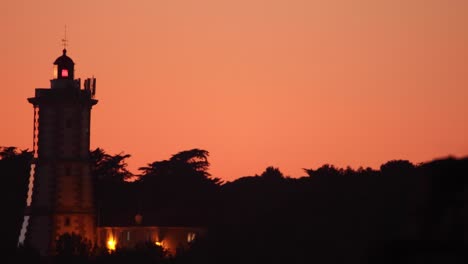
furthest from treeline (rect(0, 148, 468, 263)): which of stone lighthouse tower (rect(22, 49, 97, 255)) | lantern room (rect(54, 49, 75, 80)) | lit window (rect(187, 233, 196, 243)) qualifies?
lantern room (rect(54, 49, 75, 80))

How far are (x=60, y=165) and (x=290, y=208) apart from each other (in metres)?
16.6

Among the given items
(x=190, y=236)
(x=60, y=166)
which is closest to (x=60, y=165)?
(x=60, y=166)

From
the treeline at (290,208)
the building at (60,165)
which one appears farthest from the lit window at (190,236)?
the building at (60,165)

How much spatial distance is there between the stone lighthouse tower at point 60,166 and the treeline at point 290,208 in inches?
221

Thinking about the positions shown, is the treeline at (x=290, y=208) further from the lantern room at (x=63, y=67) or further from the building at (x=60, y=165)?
the lantern room at (x=63, y=67)

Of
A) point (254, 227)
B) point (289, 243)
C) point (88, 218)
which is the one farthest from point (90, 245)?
point (289, 243)

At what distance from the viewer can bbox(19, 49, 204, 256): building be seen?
107000 mm

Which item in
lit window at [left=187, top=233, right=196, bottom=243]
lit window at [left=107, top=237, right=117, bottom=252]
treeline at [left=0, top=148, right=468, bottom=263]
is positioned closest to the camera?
treeline at [left=0, top=148, right=468, bottom=263]

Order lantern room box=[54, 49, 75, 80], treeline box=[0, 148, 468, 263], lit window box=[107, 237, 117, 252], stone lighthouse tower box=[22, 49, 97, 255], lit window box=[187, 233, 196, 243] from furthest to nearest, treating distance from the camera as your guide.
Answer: lit window box=[187, 233, 196, 243] → lit window box=[107, 237, 117, 252] → lantern room box=[54, 49, 75, 80] → stone lighthouse tower box=[22, 49, 97, 255] → treeline box=[0, 148, 468, 263]

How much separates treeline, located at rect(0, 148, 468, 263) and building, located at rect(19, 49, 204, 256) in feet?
18.5

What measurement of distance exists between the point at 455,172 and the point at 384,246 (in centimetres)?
223

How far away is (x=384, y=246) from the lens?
21.9 m

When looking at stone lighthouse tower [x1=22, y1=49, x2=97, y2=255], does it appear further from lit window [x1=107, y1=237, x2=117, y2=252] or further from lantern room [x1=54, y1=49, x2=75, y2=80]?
lit window [x1=107, y1=237, x2=117, y2=252]

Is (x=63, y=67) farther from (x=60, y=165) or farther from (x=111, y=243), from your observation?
(x=111, y=243)
